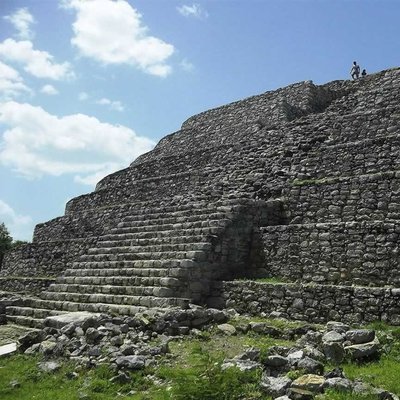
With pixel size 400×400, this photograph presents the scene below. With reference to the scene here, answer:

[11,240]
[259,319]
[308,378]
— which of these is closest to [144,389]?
[308,378]

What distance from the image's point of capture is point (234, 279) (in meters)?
11.8

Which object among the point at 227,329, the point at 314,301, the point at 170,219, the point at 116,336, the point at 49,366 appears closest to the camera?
the point at 49,366

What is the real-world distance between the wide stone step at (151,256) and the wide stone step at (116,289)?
1015 mm

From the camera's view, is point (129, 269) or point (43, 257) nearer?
point (129, 269)

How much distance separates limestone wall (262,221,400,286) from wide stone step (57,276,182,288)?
96.2 inches

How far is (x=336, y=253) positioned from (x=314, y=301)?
57.8 inches

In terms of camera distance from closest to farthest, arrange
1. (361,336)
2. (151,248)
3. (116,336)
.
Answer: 1. (361,336)
2. (116,336)
3. (151,248)

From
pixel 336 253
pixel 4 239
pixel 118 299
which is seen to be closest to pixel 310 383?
pixel 336 253

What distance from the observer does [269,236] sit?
12.1 m

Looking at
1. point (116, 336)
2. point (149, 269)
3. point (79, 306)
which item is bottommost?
point (116, 336)

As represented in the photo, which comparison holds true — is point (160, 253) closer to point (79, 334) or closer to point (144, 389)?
point (79, 334)

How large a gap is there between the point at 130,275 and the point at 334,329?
6.09 m

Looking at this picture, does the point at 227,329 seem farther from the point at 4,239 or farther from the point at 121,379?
the point at 4,239

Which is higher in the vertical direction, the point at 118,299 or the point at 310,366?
the point at 118,299
